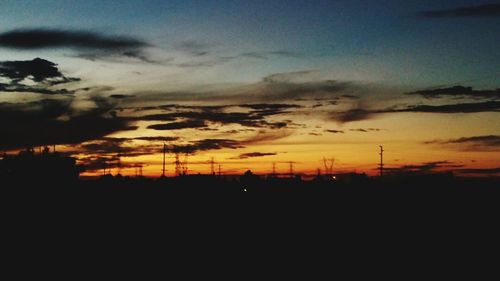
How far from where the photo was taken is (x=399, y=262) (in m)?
30.1

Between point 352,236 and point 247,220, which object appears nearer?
point 352,236

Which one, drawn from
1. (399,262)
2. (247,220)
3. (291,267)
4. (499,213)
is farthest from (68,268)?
(499,213)

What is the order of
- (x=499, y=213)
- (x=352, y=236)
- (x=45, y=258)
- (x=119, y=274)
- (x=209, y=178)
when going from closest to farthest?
(x=119, y=274), (x=45, y=258), (x=352, y=236), (x=499, y=213), (x=209, y=178)

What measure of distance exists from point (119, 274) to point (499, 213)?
145 ft

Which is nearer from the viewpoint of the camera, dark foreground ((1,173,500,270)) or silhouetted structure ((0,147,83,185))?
dark foreground ((1,173,500,270))

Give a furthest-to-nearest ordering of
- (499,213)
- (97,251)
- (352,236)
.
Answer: (499,213)
(352,236)
(97,251)

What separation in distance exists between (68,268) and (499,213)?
149ft

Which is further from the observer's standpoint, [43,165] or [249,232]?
[43,165]

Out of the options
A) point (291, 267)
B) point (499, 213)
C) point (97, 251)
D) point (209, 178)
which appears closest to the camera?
point (291, 267)

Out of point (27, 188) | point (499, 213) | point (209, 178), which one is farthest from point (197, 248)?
point (209, 178)

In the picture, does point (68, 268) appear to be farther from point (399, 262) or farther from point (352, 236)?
point (352, 236)

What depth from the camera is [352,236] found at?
39.7 metres

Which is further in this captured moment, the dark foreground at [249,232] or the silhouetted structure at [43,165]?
the silhouetted structure at [43,165]

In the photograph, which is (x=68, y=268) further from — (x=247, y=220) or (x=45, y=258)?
(x=247, y=220)
